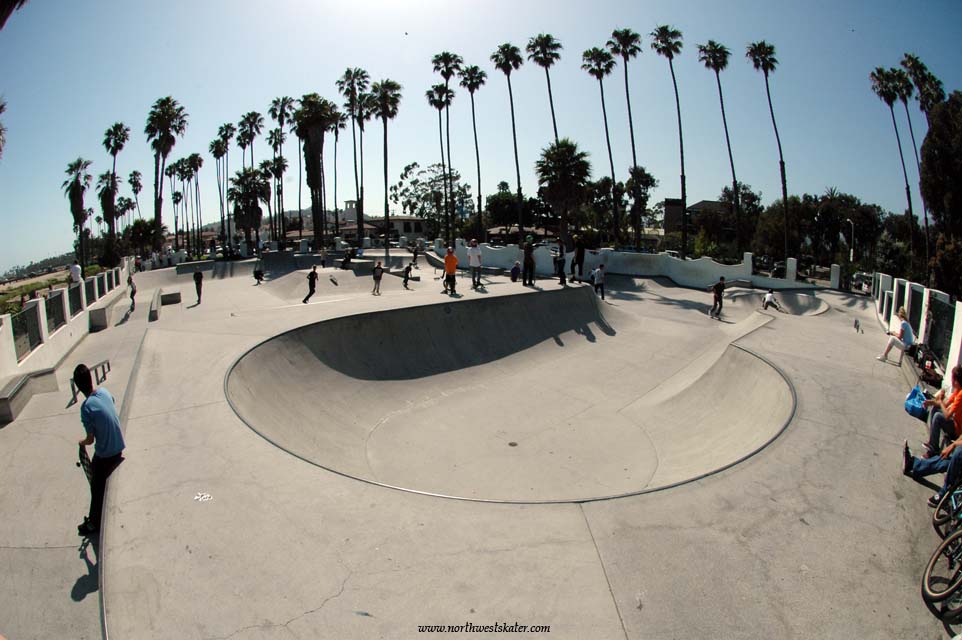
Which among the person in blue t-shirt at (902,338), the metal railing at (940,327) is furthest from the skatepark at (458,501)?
the metal railing at (940,327)

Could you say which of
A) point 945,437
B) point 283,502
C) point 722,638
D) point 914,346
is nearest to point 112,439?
point 283,502

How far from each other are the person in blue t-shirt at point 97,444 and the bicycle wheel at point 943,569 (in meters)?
6.71

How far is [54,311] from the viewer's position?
1090 centimetres

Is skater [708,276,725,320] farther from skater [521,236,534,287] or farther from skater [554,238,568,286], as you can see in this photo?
skater [521,236,534,287]

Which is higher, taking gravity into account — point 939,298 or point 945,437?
point 939,298

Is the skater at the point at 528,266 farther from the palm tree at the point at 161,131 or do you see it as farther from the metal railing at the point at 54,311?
the palm tree at the point at 161,131

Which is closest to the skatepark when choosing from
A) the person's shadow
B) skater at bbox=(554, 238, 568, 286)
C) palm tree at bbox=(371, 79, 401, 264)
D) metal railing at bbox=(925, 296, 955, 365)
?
the person's shadow

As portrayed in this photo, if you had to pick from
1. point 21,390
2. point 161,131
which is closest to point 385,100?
point 161,131

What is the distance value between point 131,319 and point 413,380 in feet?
38.3

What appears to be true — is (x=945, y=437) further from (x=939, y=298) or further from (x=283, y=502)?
(x=283, y=502)

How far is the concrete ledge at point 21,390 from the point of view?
6715 mm

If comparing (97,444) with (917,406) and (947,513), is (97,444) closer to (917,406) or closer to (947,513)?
(947,513)

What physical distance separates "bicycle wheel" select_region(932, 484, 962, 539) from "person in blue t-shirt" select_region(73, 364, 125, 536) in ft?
24.5

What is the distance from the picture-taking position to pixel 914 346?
30.3ft
